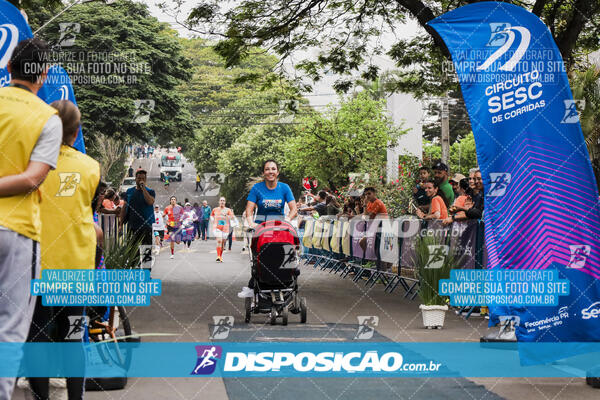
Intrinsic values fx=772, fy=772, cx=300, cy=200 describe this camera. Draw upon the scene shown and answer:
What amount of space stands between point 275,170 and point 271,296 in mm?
1567

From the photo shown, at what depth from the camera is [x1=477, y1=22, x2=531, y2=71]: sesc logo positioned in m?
6.82

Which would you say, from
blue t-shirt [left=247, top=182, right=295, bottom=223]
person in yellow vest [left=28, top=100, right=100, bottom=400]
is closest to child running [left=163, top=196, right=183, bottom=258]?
blue t-shirt [left=247, top=182, right=295, bottom=223]

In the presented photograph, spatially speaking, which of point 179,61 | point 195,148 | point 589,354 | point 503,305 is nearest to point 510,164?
point 503,305

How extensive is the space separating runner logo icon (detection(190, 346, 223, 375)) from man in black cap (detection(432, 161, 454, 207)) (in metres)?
6.74

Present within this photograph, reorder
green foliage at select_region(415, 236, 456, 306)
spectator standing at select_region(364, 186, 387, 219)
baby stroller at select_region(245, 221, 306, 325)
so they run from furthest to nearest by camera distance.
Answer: spectator standing at select_region(364, 186, 387, 219) → green foliage at select_region(415, 236, 456, 306) → baby stroller at select_region(245, 221, 306, 325)

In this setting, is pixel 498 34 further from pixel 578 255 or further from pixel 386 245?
pixel 386 245

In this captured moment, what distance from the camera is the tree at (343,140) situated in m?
34.1

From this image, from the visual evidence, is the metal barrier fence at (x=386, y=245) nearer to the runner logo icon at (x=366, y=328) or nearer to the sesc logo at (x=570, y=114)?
the runner logo icon at (x=366, y=328)

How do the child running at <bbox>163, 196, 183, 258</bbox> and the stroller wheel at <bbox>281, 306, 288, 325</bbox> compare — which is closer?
the stroller wheel at <bbox>281, 306, 288, 325</bbox>

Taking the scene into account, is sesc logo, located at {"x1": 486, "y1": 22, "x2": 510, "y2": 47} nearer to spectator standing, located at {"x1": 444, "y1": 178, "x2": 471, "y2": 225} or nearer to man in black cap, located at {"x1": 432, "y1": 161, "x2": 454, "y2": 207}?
spectator standing, located at {"x1": 444, "y1": 178, "x2": 471, "y2": 225}

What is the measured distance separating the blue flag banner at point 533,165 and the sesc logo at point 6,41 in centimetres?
387

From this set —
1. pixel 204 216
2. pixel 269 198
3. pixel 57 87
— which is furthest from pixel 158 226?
pixel 57 87

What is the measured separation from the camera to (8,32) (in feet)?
20.8

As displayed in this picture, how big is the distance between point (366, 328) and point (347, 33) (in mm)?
8937
